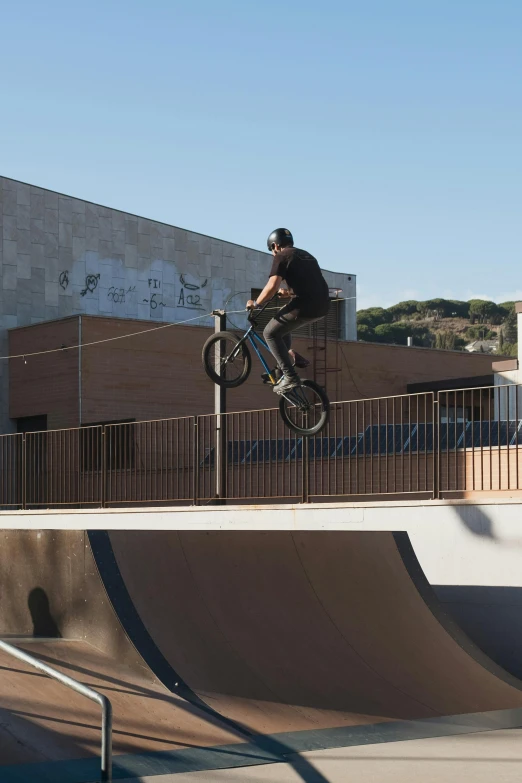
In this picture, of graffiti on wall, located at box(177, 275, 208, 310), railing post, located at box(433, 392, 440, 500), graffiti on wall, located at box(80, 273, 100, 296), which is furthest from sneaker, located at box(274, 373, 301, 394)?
graffiti on wall, located at box(177, 275, 208, 310)

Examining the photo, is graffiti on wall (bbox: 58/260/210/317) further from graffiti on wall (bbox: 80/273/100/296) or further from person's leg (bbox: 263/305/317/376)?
person's leg (bbox: 263/305/317/376)

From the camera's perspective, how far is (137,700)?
8992 mm

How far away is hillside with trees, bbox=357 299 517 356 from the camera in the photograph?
148 meters

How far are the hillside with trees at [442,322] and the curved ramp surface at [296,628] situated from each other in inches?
5046

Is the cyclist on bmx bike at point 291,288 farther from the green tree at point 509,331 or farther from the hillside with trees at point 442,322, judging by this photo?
the green tree at point 509,331

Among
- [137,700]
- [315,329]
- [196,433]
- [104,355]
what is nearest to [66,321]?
[104,355]

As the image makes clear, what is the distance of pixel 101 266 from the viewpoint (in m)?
35.5

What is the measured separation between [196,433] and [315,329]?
17.9m

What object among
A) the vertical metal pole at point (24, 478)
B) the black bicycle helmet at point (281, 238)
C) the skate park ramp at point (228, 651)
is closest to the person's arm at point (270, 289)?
the black bicycle helmet at point (281, 238)

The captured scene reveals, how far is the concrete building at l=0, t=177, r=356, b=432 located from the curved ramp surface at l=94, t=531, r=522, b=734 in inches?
800

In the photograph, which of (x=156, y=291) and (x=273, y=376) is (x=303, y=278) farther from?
(x=156, y=291)

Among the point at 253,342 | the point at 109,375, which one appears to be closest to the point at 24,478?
the point at 109,375

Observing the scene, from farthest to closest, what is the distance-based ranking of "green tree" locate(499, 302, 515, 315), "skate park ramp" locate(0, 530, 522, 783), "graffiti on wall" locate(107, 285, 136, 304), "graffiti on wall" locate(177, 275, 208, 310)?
"green tree" locate(499, 302, 515, 315) < "graffiti on wall" locate(177, 275, 208, 310) < "graffiti on wall" locate(107, 285, 136, 304) < "skate park ramp" locate(0, 530, 522, 783)

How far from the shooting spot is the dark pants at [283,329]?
10469 millimetres
